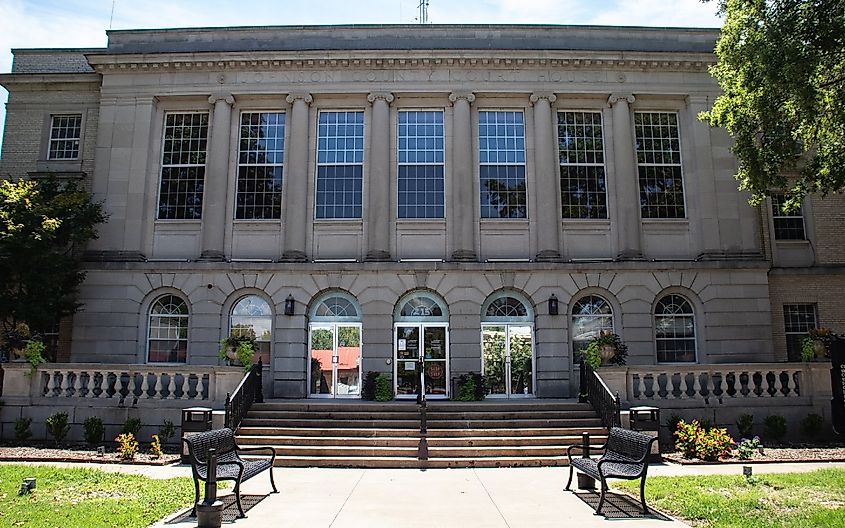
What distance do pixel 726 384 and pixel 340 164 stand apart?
1435cm

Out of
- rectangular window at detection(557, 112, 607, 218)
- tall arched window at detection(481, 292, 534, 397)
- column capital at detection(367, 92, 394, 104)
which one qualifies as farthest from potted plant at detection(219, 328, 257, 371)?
rectangular window at detection(557, 112, 607, 218)

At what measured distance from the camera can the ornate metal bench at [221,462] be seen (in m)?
9.24

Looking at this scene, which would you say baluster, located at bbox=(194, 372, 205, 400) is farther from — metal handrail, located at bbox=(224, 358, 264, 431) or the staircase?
the staircase

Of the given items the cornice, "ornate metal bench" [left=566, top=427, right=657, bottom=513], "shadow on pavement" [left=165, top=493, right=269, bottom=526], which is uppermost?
the cornice

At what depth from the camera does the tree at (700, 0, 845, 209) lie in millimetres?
15047

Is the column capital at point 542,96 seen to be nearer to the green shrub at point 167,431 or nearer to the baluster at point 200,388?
the baluster at point 200,388

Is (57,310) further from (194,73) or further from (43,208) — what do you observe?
(194,73)

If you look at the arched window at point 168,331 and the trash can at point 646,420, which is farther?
the arched window at point 168,331

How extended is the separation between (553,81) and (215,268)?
13738 millimetres

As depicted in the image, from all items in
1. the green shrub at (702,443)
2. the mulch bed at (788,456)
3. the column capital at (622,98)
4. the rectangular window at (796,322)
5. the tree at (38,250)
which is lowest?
the mulch bed at (788,456)

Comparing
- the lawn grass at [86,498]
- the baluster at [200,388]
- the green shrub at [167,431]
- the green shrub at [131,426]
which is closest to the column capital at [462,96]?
the baluster at [200,388]

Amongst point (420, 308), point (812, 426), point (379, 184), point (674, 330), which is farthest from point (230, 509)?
point (674, 330)

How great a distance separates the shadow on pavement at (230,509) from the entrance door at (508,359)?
40.3 feet

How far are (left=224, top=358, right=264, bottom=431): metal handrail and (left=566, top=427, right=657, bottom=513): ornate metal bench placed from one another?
27.6 feet
